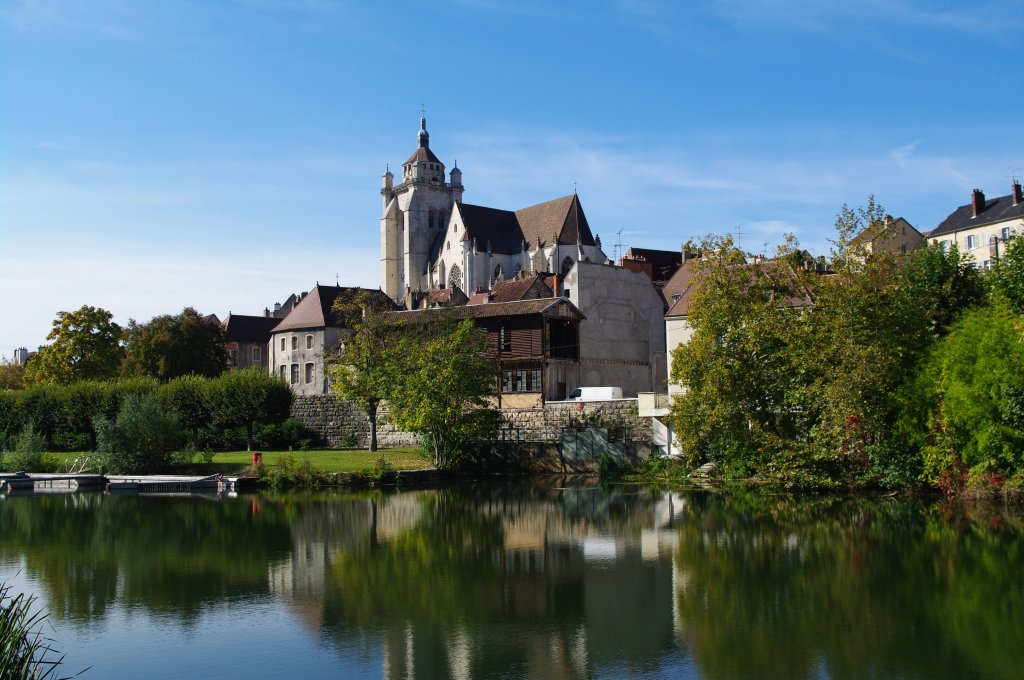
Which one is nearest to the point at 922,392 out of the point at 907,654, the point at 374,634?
the point at 907,654

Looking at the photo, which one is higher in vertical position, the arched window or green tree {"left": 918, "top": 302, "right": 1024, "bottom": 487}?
the arched window

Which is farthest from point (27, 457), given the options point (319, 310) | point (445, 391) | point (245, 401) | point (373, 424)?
point (319, 310)

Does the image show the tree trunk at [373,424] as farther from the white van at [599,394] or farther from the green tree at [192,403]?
the green tree at [192,403]

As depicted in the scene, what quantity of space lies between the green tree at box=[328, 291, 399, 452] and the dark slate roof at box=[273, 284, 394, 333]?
12049 millimetres

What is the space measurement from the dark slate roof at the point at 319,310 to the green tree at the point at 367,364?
1205cm

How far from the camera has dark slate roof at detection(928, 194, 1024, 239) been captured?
66.0 meters

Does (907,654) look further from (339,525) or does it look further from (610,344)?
(610,344)

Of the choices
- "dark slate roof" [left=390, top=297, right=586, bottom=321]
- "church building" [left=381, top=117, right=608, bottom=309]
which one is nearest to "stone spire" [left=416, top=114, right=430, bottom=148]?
"church building" [left=381, top=117, right=608, bottom=309]

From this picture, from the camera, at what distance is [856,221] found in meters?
36.4

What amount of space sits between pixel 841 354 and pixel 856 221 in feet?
17.6

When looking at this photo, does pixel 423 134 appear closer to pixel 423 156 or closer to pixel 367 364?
pixel 423 156

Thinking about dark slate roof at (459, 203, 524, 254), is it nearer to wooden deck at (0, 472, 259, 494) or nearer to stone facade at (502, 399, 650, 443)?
stone facade at (502, 399, 650, 443)

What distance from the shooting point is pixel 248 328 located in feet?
329

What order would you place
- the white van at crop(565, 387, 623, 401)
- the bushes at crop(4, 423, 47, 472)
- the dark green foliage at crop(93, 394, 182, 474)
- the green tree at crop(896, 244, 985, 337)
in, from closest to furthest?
the green tree at crop(896, 244, 985, 337), the dark green foliage at crop(93, 394, 182, 474), the bushes at crop(4, 423, 47, 472), the white van at crop(565, 387, 623, 401)
